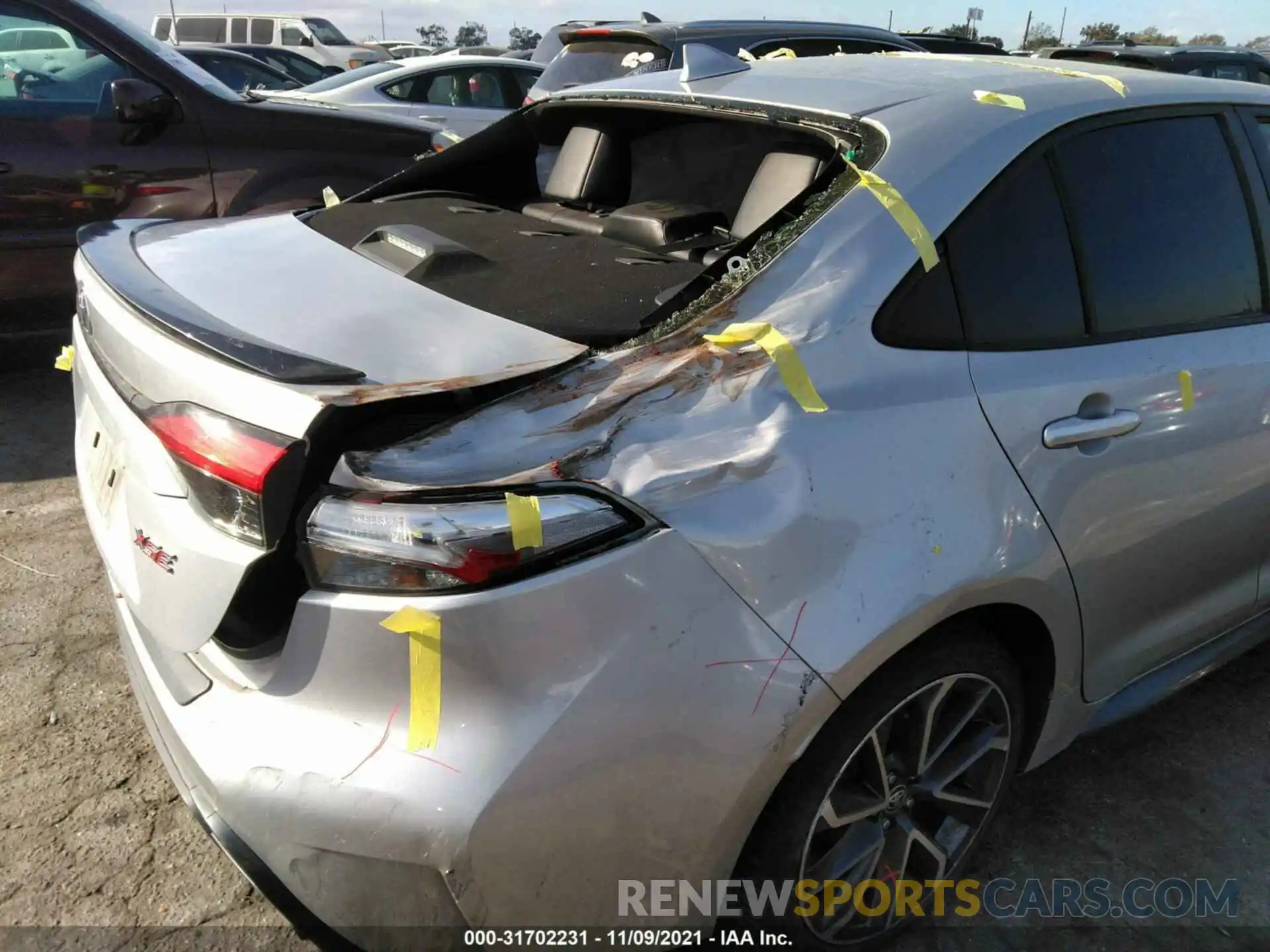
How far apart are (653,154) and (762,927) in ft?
7.64

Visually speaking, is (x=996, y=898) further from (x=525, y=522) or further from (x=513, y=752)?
(x=525, y=522)

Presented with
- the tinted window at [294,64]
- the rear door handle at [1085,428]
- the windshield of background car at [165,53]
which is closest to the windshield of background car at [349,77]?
the windshield of background car at [165,53]

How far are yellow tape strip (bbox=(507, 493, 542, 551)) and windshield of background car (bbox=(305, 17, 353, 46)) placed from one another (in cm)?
2349

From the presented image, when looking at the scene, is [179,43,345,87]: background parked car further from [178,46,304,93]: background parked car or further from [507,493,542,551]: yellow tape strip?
[507,493,542,551]: yellow tape strip

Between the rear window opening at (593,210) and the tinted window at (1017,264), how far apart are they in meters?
0.31

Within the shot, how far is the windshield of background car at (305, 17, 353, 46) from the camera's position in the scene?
22.6m

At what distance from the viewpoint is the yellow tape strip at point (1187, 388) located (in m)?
2.25

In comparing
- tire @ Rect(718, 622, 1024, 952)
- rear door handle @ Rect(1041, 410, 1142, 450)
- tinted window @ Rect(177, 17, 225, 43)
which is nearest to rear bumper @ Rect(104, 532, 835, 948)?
tire @ Rect(718, 622, 1024, 952)

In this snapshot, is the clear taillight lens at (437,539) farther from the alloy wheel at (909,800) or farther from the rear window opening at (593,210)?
the alloy wheel at (909,800)

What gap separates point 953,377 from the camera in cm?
189

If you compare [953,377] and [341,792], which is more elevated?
[953,377]

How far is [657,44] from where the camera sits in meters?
6.30

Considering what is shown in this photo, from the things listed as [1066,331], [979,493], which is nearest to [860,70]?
[1066,331]

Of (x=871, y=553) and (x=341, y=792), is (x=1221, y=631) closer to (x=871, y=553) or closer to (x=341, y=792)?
(x=871, y=553)
